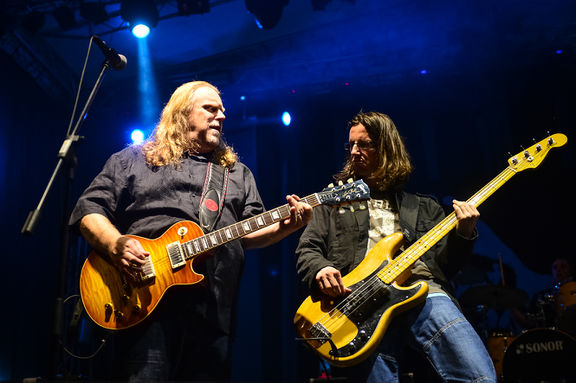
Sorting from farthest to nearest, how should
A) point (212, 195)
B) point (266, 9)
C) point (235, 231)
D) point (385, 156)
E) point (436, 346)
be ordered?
point (266, 9)
point (385, 156)
point (212, 195)
point (235, 231)
point (436, 346)

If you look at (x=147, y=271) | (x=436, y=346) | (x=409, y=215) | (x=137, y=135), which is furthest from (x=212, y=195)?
(x=137, y=135)

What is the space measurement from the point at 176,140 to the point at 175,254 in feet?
3.02

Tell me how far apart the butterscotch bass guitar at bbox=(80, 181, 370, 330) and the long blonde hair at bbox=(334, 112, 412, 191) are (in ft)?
4.00

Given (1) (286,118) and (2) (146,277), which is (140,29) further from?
(2) (146,277)

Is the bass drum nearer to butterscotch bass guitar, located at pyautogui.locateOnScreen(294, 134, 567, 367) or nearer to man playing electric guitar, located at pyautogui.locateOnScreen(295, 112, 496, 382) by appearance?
man playing electric guitar, located at pyautogui.locateOnScreen(295, 112, 496, 382)

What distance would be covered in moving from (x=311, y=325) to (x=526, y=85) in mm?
5759

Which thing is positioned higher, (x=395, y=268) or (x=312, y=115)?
(x=312, y=115)

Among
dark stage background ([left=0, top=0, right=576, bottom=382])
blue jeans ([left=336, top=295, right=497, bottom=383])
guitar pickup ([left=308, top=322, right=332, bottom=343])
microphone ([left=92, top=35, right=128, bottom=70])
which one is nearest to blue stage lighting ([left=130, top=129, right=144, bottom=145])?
dark stage background ([left=0, top=0, right=576, bottom=382])

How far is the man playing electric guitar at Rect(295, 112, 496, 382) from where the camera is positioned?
267 centimetres

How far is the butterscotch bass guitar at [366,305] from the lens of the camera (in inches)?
106

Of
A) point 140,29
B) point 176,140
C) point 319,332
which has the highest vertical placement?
point 140,29

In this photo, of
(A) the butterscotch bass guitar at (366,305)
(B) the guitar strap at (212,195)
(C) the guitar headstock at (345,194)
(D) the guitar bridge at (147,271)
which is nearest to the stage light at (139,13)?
(B) the guitar strap at (212,195)

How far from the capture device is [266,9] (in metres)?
6.25

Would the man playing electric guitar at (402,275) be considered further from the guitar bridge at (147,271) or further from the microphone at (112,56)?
the microphone at (112,56)
